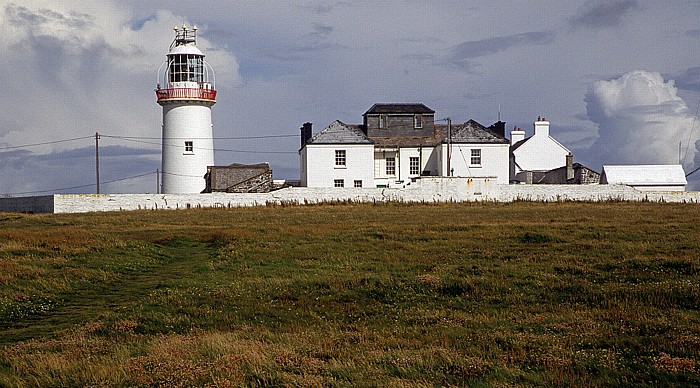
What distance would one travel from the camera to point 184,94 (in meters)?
59.0

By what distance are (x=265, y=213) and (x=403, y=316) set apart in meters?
33.6

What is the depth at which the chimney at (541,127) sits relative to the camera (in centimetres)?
7603

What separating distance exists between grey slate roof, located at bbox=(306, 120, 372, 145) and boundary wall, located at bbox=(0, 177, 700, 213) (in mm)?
7792

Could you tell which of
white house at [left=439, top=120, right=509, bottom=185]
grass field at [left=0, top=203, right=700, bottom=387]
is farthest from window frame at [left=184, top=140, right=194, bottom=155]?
grass field at [left=0, top=203, right=700, bottom=387]

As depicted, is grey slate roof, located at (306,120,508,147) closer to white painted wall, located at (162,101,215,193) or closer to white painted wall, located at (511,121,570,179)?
white painted wall, located at (162,101,215,193)

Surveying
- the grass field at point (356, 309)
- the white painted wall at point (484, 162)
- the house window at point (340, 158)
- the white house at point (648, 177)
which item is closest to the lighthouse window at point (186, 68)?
the house window at point (340, 158)

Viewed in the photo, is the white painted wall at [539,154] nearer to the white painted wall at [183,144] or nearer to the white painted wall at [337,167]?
the white painted wall at [337,167]

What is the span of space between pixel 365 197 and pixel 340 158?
830 cm

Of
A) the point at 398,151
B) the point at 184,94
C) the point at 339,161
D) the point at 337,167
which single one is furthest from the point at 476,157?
the point at 184,94

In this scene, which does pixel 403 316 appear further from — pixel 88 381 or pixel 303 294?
pixel 88 381

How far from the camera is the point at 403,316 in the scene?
14.3 meters

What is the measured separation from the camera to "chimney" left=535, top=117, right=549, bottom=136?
76025mm

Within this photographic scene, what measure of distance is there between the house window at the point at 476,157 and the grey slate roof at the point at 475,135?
0.89m

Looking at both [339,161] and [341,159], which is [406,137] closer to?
[341,159]
